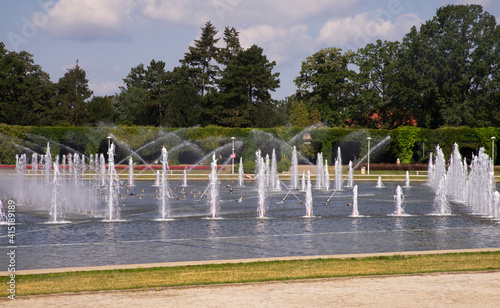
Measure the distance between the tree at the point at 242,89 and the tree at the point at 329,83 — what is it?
7.27 metres

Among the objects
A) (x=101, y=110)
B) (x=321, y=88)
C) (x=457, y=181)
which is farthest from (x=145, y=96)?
(x=457, y=181)

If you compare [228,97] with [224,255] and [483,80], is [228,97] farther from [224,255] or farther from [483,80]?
[224,255]

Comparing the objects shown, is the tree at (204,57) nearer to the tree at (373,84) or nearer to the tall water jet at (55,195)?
the tree at (373,84)

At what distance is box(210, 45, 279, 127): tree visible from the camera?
3278 inches

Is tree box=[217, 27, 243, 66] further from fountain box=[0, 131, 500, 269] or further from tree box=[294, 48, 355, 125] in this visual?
fountain box=[0, 131, 500, 269]

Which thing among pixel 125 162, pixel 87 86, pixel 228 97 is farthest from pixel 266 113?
pixel 87 86

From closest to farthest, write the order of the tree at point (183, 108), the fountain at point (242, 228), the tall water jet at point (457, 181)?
the fountain at point (242, 228) → the tall water jet at point (457, 181) → the tree at point (183, 108)

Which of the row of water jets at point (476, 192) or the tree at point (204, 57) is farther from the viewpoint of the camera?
the tree at point (204, 57)

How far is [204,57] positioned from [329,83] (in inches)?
871

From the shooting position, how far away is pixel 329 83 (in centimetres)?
8775

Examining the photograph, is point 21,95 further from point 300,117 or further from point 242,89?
point 300,117

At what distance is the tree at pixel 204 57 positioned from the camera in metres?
96.8

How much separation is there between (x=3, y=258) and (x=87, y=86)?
104 m

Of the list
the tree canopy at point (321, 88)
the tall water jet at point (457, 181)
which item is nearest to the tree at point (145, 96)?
the tree canopy at point (321, 88)
